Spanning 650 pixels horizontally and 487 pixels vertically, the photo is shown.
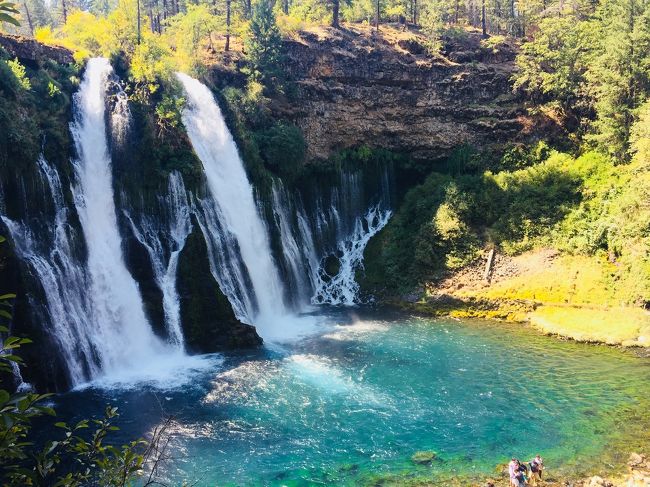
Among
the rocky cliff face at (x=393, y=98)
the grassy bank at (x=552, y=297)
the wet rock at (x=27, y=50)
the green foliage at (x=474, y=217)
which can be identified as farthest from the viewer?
the rocky cliff face at (x=393, y=98)

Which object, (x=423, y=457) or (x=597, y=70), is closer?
(x=423, y=457)

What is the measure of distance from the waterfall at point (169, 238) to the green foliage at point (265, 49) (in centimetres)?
1385

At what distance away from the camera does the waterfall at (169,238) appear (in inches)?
1017

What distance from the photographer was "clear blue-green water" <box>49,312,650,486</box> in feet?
55.0

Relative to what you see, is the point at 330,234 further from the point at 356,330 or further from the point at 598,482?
the point at 598,482

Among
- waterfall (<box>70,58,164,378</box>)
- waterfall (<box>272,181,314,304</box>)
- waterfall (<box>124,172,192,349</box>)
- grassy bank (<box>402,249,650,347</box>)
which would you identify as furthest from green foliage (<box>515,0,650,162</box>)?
waterfall (<box>70,58,164,378</box>)

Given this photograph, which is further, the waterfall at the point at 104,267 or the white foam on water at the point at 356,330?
the white foam on water at the point at 356,330

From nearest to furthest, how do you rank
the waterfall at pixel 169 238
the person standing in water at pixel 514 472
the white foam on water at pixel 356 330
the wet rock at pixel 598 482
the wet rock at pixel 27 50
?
the person standing in water at pixel 514 472 → the wet rock at pixel 598 482 → the waterfall at pixel 169 238 → the wet rock at pixel 27 50 → the white foam on water at pixel 356 330

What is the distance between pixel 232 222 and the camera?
3111 centimetres

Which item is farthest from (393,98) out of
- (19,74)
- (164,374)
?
(164,374)

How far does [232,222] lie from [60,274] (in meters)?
10.5

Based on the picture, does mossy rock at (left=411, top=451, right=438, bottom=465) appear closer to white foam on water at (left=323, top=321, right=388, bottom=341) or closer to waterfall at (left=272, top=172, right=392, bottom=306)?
white foam on water at (left=323, top=321, right=388, bottom=341)

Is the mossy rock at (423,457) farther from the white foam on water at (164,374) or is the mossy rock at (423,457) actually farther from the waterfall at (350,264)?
the waterfall at (350,264)

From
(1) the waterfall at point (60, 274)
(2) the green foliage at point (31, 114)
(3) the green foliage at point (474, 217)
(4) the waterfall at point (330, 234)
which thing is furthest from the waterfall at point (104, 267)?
(3) the green foliage at point (474, 217)
